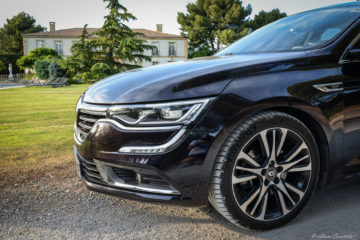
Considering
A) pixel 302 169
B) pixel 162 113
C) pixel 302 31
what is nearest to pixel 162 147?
pixel 162 113

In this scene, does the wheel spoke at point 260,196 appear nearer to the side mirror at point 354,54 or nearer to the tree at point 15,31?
the side mirror at point 354,54

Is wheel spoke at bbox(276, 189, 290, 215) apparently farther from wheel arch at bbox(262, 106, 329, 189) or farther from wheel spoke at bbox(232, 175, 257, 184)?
wheel arch at bbox(262, 106, 329, 189)

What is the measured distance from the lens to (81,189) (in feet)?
9.60

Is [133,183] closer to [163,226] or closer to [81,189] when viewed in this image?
[163,226]

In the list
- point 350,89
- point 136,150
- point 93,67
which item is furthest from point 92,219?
point 93,67

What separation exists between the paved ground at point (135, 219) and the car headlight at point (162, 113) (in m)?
0.82

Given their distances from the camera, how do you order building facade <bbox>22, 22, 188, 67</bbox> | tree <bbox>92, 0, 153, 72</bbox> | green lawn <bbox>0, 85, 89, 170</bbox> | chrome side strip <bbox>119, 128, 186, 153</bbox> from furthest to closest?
1. building facade <bbox>22, 22, 188, 67</bbox>
2. tree <bbox>92, 0, 153, 72</bbox>
3. green lawn <bbox>0, 85, 89, 170</bbox>
4. chrome side strip <bbox>119, 128, 186, 153</bbox>

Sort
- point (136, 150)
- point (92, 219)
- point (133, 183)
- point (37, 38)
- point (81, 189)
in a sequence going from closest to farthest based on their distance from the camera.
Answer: point (136, 150) → point (133, 183) → point (92, 219) → point (81, 189) → point (37, 38)

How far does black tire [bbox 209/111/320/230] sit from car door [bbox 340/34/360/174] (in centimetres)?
26

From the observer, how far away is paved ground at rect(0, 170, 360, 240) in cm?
208

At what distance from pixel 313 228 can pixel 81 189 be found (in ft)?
6.74

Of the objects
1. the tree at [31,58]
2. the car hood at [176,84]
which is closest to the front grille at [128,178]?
the car hood at [176,84]

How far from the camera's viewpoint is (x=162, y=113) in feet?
5.98

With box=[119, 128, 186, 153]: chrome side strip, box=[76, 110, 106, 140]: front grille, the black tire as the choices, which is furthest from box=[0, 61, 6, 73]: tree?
the black tire
